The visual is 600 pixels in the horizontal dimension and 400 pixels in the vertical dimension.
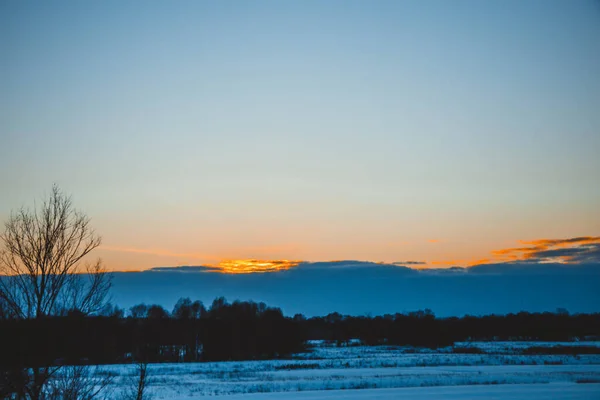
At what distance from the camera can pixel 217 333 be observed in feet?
312

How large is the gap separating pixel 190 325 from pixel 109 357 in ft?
301

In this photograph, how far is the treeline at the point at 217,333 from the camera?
37.3 ft

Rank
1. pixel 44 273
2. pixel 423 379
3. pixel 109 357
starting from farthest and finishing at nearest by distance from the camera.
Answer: pixel 423 379 → pixel 109 357 → pixel 44 273

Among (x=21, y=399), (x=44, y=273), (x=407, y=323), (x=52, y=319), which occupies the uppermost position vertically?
(x=44, y=273)

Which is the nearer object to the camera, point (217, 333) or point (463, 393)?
point (463, 393)

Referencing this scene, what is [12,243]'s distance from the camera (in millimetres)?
12180

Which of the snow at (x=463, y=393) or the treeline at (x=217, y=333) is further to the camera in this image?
the snow at (x=463, y=393)

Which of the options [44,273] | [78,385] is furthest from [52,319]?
[78,385]

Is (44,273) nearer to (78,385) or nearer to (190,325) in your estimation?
(78,385)

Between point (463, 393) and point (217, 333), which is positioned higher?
point (463, 393)

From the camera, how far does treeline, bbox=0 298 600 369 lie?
1136 centimetres

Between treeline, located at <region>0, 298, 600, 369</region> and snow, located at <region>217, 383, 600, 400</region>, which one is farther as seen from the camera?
snow, located at <region>217, 383, 600, 400</region>

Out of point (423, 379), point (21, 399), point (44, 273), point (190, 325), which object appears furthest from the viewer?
point (190, 325)

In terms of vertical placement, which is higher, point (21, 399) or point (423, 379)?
point (21, 399)
